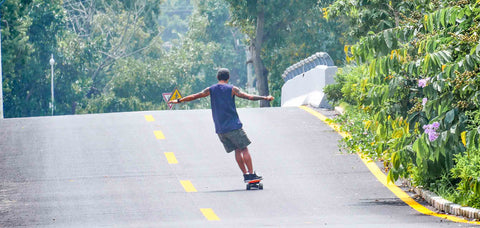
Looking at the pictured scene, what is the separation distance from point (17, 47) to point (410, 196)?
38514mm

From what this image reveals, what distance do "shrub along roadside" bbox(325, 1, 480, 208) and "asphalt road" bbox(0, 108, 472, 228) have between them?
0.66 metres

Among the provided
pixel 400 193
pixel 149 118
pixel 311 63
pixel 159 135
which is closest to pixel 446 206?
pixel 400 193

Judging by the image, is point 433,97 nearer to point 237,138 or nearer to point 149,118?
point 237,138

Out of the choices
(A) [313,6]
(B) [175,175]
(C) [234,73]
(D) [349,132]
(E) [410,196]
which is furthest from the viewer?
(C) [234,73]

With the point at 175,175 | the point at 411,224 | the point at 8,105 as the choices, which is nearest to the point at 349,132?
the point at 175,175

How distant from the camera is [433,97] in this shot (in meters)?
11.6

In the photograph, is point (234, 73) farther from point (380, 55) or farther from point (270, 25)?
point (380, 55)

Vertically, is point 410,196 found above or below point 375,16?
below

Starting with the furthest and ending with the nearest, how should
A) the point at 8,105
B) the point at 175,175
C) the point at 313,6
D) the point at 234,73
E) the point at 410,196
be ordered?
the point at 234,73 → the point at 8,105 → the point at 313,6 → the point at 175,175 → the point at 410,196

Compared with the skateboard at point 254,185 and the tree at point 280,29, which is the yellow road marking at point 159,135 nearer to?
the skateboard at point 254,185

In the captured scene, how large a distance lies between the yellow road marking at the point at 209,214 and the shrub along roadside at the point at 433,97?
2.18 m

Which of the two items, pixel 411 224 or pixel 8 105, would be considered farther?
pixel 8 105

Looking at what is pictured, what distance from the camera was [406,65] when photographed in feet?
38.2

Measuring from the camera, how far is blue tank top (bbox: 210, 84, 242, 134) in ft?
46.5
